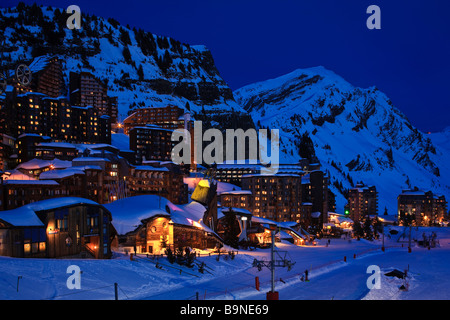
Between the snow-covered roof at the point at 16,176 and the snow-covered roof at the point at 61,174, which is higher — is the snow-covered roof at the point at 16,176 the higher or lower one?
the lower one

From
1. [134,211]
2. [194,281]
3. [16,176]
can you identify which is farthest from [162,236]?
[16,176]

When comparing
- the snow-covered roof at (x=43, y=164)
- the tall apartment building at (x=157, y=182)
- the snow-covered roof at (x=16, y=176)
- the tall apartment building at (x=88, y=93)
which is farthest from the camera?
the tall apartment building at (x=88, y=93)

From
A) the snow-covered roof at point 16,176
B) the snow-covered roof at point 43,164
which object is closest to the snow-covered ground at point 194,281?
the snow-covered roof at point 16,176

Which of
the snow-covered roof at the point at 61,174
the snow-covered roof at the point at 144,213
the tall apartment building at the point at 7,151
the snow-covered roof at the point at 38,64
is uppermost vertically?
the snow-covered roof at the point at 38,64

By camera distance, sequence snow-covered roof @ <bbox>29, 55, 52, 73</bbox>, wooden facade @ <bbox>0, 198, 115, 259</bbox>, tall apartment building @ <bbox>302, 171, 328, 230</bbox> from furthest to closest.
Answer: snow-covered roof @ <bbox>29, 55, 52, 73</bbox>, tall apartment building @ <bbox>302, 171, 328, 230</bbox>, wooden facade @ <bbox>0, 198, 115, 259</bbox>

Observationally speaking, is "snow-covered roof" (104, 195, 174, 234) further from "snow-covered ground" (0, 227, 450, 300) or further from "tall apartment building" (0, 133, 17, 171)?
"tall apartment building" (0, 133, 17, 171)

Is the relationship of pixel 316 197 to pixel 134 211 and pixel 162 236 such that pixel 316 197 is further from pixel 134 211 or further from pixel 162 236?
pixel 134 211

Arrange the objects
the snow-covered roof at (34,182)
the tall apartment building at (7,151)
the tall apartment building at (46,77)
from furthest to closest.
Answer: the tall apartment building at (46,77)
the tall apartment building at (7,151)
the snow-covered roof at (34,182)

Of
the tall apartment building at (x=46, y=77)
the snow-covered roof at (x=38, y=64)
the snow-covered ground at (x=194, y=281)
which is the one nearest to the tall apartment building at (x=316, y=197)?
the snow-covered ground at (x=194, y=281)

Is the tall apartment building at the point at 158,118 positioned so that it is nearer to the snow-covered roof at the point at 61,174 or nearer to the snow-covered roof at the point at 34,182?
the snow-covered roof at the point at 61,174

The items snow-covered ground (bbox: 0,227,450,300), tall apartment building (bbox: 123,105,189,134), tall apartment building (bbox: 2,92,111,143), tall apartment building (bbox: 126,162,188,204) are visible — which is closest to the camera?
snow-covered ground (bbox: 0,227,450,300)

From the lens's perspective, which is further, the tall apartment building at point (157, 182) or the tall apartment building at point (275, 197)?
the tall apartment building at point (275, 197)

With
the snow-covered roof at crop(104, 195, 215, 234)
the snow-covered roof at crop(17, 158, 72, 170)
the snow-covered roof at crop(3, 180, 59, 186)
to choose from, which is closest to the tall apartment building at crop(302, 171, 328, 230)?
the snow-covered roof at crop(104, 195, 215, 234)
